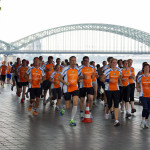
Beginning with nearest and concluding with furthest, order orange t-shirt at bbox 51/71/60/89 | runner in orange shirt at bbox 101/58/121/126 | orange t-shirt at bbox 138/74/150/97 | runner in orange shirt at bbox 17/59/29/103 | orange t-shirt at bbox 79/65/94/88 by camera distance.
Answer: orange t-shirt at bbox 138/74/150/97, runner in orange shirt at bbox 101/58/121/126, orange t-shirt at bbox 79/65/94/88, orange t-shirt at bbox 51/71/60/89, runner in orange shirt at bbox 17/59/29/103

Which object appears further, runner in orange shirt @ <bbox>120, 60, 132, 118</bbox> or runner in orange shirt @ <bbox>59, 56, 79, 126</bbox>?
runner in orange shirt @ <bbox>120, 60, 132, 118</bbox>

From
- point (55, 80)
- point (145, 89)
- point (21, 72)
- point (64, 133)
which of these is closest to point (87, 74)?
point (145, 89)

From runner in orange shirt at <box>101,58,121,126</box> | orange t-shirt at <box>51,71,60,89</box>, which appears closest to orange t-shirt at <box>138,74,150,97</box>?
runner in orange shirt at <box>101,58,121,126</box>

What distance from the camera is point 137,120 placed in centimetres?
1099

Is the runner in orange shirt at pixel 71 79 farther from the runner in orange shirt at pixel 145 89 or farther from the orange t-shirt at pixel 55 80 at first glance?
the orange t-shirt at pixel 55 80

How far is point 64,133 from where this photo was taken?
870 cm

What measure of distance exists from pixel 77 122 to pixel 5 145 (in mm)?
3494

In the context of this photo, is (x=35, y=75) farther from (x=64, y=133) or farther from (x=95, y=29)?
(x=95, y=29)

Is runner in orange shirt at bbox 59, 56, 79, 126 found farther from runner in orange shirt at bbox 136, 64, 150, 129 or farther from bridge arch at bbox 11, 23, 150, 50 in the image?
bridge arch at bbox 11, 23, 150, 50

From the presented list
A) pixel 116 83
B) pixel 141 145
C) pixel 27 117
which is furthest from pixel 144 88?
pixel 27 117

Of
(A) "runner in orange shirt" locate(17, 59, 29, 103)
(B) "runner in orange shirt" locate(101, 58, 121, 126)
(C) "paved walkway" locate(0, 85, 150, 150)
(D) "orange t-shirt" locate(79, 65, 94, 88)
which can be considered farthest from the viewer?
(A) "runner in orange shirt" locate(17, 59, 29, 103)

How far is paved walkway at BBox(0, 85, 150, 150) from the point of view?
24.1ft

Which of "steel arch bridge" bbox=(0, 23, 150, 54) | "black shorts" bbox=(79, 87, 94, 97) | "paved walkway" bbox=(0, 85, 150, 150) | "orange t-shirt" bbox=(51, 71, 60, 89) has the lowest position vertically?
"paved walkway" bbox=(0, 85, 150, 150)

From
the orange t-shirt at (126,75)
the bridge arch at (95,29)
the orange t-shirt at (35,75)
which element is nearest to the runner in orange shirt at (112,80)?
the orange t-shirt at (126,75)
